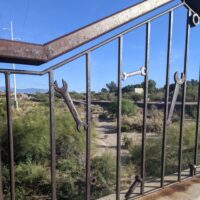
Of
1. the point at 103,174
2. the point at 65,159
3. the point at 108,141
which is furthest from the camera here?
the point at 108,141

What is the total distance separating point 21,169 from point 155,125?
6367mm

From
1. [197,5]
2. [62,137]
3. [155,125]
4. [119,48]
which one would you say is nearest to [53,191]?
[119,48]

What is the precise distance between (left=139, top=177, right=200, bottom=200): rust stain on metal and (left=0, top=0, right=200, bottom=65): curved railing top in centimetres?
67

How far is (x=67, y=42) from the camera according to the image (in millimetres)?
827

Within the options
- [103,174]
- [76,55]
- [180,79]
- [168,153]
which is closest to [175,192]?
[180,79]

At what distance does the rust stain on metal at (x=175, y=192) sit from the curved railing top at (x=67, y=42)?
0.67 metres

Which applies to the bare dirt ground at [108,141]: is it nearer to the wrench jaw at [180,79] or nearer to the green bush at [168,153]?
the green bush at [168,153]

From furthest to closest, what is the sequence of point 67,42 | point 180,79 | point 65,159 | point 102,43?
point 65,159, point 180,79, point 102,43, point 67,42

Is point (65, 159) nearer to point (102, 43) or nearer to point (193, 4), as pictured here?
point (193, 4)

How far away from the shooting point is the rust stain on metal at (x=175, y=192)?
117 cm

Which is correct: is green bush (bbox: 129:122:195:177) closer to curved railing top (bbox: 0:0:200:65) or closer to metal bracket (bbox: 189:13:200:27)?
metal bracket (bbox: 189:13:200:27)

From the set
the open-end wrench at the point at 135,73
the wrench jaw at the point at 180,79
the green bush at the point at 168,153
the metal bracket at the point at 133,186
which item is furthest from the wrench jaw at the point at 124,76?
the green bush at the point at 168,153

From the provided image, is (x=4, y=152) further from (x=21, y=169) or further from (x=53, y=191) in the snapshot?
(x=53, y=191)

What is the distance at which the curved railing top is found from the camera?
0.70 m
